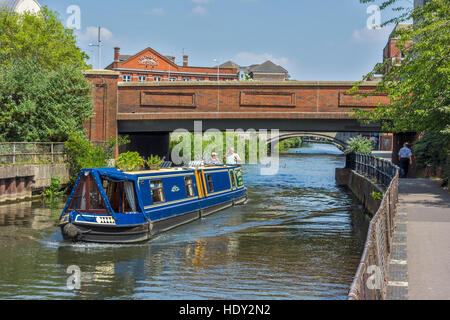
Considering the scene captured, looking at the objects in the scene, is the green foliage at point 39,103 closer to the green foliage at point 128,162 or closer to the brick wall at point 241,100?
the brick wall at point 241,100

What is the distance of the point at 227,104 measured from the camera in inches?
1124

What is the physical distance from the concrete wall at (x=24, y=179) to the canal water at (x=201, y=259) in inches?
50.0

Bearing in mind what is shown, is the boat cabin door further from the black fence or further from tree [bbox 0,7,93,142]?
tree [bbox 0,7,93,142]

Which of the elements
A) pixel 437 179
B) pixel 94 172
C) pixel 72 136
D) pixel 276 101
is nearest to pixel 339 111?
pixel 276 101

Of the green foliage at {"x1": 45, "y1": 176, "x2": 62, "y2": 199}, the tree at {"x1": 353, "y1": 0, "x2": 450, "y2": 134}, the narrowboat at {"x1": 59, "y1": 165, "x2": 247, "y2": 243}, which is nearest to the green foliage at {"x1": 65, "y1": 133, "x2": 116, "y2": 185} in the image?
the green foliage at {"x1": 45, "y1": 176, "x2": 62, "y2": 199}

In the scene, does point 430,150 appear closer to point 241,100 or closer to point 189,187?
point 241,100

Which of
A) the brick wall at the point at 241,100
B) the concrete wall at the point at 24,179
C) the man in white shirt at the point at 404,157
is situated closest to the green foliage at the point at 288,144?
the brick wall at the point at 241,100

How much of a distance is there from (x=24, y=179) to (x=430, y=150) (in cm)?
1805

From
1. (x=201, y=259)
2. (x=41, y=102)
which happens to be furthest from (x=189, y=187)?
(x=41, y=102)

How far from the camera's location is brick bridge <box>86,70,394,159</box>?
28234 mm

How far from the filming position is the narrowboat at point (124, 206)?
14016mm

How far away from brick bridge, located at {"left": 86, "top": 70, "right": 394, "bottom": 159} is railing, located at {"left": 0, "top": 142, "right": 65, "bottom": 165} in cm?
320

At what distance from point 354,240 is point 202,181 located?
6408 millimetres
